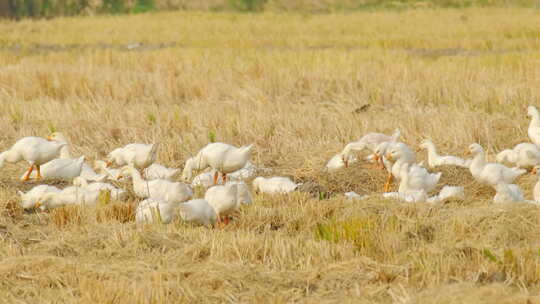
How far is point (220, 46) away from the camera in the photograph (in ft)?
72.4

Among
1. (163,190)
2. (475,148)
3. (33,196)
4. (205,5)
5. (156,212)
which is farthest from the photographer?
(205,5)

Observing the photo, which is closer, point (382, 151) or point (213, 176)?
point (213, 176)

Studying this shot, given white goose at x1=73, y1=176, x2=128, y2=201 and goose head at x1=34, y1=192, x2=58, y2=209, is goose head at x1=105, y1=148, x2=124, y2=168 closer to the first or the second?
white goose at x1=73, y1=176, x2=128, y2=201

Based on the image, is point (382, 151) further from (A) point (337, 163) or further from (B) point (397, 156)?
(A) point (337, 163)

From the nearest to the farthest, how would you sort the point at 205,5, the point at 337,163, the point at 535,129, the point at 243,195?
the point at 243,195, the point at 337,163, the point at 535,129, the point at 205,5

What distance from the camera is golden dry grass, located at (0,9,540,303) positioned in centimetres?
528

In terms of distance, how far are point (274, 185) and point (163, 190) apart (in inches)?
44.8

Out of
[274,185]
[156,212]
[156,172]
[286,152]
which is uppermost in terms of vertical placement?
[156,212]

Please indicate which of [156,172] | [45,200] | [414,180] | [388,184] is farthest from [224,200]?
[156,172]

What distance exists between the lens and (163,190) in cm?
734

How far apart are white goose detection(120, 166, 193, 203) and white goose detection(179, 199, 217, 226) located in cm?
48

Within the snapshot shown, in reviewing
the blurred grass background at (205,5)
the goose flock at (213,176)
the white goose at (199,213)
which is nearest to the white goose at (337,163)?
the goose flock at (213,176)

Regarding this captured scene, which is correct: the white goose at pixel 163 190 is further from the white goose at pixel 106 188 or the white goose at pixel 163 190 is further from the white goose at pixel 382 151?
the white goose at pixel 382 151

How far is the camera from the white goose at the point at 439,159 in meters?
9.02
